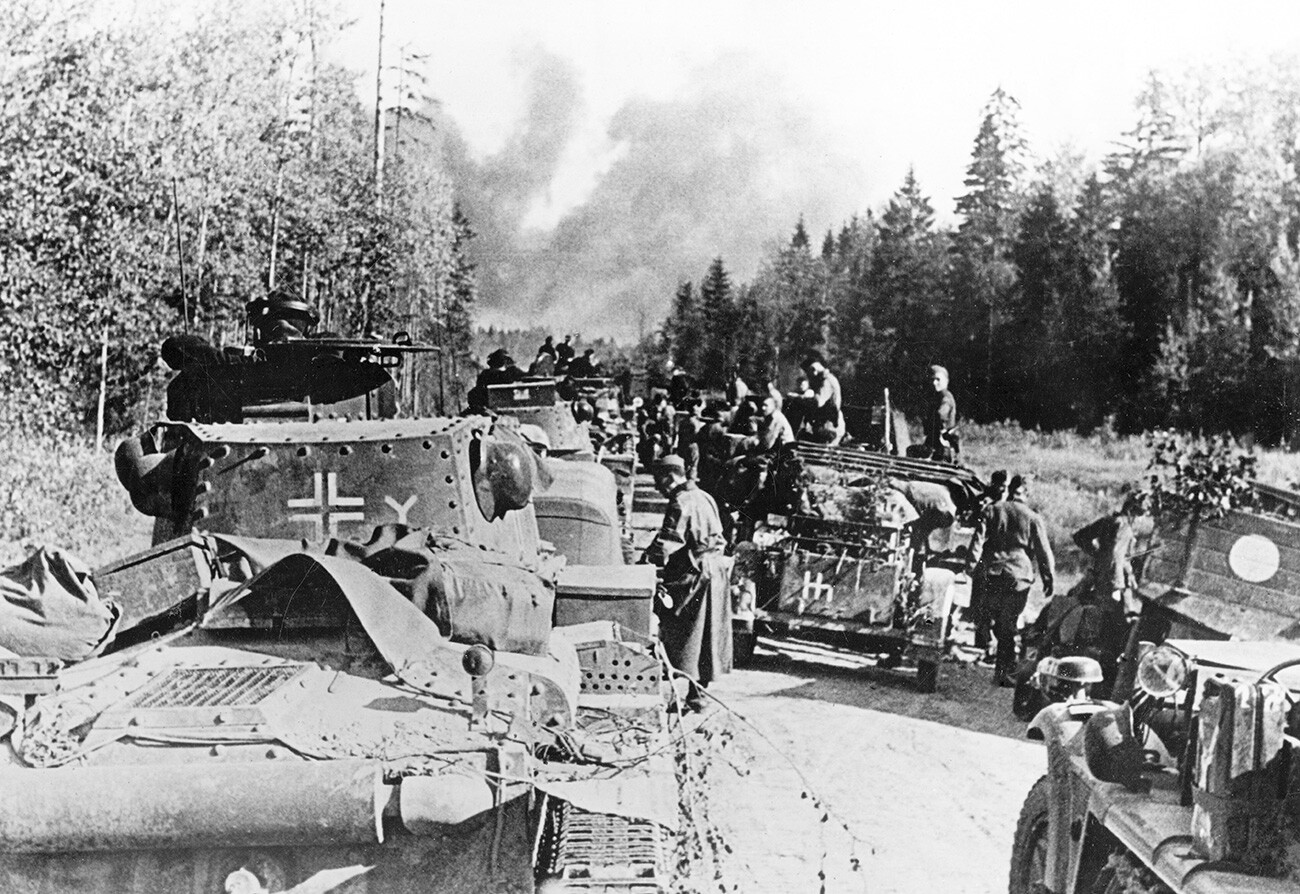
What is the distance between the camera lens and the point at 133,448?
748cm

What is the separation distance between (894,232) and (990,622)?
24.5 m

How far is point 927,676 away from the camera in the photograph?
36.4ft

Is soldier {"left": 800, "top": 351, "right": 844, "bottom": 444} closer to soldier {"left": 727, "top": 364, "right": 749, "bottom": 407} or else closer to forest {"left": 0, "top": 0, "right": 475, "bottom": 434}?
soldier {"left": 727, "top": 364, "right": 749, "bottom": 407}

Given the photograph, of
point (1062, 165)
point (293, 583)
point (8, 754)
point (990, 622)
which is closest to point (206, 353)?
point (293, 583)

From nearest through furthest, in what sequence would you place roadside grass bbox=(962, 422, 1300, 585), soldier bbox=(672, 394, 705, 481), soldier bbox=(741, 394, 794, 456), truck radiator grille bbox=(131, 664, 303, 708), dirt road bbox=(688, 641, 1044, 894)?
truck radiator grille bbox=(131, 664, 303, 708) → dirt road bbox=(688, 641, 1044, 894) → soldier bbox=(741, 394, 794, 456) → roadside grass bbox=(962, 422, 1300, 585) → soldier bbox=(672, 394, 705, 481)

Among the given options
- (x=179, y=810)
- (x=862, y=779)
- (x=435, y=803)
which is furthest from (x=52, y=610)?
(x=862, y=779)

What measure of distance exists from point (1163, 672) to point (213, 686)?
3485 mm

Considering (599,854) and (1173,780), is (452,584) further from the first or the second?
(1173,780)

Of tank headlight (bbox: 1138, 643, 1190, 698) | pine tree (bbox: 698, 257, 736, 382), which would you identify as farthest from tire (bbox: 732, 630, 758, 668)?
pine tree (bbox: 698, 257, 736, 382)

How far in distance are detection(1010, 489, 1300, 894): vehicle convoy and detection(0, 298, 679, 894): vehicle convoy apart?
5.42ft

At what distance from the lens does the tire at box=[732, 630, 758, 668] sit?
1192 centimetres

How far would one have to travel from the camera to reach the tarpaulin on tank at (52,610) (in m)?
5.59

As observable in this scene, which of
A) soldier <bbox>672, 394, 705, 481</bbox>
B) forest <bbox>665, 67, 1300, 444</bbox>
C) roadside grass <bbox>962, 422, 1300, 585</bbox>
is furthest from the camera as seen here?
soldier <bbox>672, 394, 705, 481</bbox>

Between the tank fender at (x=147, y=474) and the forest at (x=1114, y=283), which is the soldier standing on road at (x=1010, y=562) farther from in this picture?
the tank fender at (x=147, y=474)
